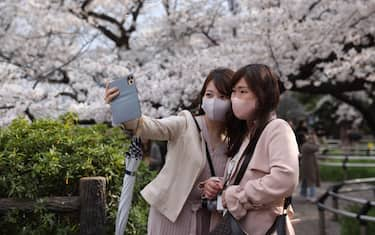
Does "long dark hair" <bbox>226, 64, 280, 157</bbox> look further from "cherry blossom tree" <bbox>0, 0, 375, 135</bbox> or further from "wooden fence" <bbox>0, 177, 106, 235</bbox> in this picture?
"cherry blossom tree" <bbox>0, 0, 375, 135</bbox>

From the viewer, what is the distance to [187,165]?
8.49 ft

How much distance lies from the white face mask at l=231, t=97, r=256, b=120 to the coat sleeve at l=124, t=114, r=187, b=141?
0.40 m

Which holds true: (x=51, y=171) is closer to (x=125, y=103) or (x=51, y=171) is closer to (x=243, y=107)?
(x=125, y=103)

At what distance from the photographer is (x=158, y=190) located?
2611mm

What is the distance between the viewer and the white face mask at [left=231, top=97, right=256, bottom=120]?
2271 mm

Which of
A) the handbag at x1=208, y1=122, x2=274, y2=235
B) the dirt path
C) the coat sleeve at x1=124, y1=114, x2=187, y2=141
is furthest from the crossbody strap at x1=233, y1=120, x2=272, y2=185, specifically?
the dirt path

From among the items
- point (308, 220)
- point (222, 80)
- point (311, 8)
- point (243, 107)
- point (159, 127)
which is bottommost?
point (308, 220)

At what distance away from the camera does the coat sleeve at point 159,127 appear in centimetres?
246

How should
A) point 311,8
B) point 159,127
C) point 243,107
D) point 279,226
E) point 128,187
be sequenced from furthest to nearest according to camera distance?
point 311,8
point 128,187
point 159,127
point 243,107
point 279,226

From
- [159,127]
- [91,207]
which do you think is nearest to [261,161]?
[159,127]

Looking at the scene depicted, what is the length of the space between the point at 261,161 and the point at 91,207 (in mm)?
1312

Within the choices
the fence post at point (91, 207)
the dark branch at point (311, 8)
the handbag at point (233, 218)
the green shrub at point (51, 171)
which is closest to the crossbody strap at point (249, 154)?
the handbag at point (233, 218)

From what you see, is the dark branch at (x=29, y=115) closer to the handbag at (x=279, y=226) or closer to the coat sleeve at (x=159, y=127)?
the coat sleeve at (x=159, y=127)

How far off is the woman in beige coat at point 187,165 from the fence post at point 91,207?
1.79 ft
